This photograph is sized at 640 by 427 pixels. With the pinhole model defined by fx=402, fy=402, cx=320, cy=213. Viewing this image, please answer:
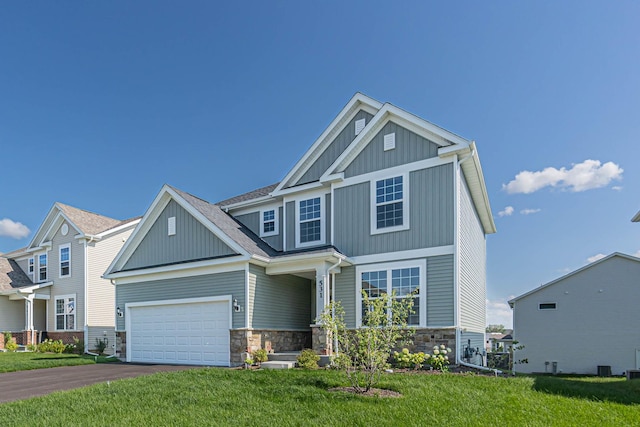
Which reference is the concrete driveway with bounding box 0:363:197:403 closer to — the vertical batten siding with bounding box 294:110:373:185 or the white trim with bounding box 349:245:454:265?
the white trim with bounding box 349:245:454:265

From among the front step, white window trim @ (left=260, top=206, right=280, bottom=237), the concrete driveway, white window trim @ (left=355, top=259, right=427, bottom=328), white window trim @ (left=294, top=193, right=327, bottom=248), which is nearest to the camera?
the concrete driveway

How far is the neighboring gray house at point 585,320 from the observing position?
60.8ft

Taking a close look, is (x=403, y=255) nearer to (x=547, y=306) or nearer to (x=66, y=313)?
(x=547, y=306)

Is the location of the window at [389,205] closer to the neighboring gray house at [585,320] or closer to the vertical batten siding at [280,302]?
the vertical batten siding at [280,302]

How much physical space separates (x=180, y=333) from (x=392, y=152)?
925 cm

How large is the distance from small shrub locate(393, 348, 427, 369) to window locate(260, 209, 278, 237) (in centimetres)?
696

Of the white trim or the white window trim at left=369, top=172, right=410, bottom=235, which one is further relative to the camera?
the white window trim at left=369, top=172, right=410, bottom=235

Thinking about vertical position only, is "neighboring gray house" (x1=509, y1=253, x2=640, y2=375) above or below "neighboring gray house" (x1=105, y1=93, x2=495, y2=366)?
below

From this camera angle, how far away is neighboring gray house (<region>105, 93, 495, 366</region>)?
453 inches

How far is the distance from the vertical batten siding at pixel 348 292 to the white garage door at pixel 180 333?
11.7 feet

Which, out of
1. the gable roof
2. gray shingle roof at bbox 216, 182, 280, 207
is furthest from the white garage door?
the gable roof

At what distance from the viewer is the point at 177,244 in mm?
14469

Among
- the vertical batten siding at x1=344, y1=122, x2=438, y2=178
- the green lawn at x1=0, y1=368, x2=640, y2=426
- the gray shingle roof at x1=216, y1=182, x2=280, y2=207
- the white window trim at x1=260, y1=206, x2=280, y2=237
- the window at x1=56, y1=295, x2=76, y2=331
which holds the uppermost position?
the vertical batten siding at x1=344, y1=122, x2=438, y2=178

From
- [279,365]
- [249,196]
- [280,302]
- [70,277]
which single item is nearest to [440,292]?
[279,365]
